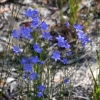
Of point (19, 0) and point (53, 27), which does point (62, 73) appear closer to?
point (53, 27)

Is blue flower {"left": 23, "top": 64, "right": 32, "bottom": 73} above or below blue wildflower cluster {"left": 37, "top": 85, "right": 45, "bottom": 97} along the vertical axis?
above

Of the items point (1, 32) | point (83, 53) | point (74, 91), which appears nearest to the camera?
point (74, 91)

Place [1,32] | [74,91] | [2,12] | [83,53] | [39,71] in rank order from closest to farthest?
[39,71], [74,91], [83,53], [1,32], [2,12]

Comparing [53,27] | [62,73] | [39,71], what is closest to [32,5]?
[53,27]

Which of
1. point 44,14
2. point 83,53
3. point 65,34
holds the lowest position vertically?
point 83,53

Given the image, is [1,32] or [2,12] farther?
[2,12]

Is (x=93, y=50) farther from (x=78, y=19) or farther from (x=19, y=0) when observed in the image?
(x=19, y=0)

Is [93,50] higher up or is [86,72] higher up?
[93,50]

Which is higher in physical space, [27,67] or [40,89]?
[27,67]

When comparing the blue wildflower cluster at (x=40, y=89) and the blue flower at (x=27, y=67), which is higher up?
the blue flower at (x=27, y=67)

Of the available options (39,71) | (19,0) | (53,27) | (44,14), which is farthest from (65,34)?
(39,71)
